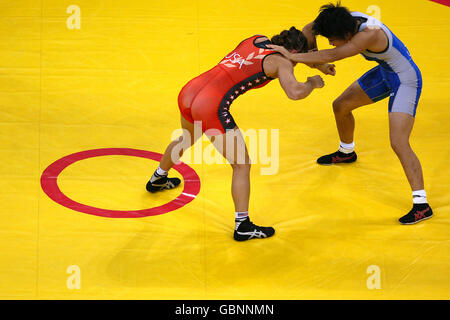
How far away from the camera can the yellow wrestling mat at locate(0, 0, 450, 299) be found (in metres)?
4.37

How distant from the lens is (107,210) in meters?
4.97

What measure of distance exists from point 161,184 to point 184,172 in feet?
1.04

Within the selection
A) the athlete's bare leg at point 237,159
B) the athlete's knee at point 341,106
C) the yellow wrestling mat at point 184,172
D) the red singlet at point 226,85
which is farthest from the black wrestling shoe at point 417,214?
the red singlet at point 226,85

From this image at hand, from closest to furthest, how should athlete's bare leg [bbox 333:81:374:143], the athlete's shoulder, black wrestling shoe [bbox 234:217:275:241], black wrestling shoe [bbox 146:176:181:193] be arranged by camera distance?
1. the athlete's shoulder
2. black wrestling shoe [bbox 234:217:275:241]
3. black wrestling shoe [bbox 146:176:181:193]
4. athlete's bare leg [bbox 333:81:374:143]

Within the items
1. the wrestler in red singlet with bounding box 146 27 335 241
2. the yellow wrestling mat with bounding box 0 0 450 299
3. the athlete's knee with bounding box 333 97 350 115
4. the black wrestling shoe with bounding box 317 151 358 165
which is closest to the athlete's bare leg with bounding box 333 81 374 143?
the athlete's knee with bounding box 333 97 350 115

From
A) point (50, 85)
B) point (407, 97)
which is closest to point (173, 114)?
point (50, 85)

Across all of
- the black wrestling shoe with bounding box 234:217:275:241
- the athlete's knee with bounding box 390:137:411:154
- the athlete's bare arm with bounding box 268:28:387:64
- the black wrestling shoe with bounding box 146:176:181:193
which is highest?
the athlete's bare arm with bounding box 268:28:387:64

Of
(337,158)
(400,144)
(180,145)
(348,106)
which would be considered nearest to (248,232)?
(180,145)

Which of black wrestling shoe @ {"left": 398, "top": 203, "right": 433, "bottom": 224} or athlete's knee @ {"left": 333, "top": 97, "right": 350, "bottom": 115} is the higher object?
athlete's knee @ {"left": 333, "top": 97, "right": 350, "bottom": 115}

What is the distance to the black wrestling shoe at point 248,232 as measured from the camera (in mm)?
4688

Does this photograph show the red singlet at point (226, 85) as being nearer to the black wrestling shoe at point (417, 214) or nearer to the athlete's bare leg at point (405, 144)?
the athlete's bare leg at point (405, 144)

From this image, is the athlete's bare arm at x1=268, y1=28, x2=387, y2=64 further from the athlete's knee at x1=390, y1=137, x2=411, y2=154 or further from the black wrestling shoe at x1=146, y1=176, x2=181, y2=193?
the black wrestling shoe at x1=146, y1=176, x2=181, y2=193

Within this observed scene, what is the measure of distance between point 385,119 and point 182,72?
1.85m

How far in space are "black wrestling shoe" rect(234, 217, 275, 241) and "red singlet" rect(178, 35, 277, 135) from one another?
601mm
